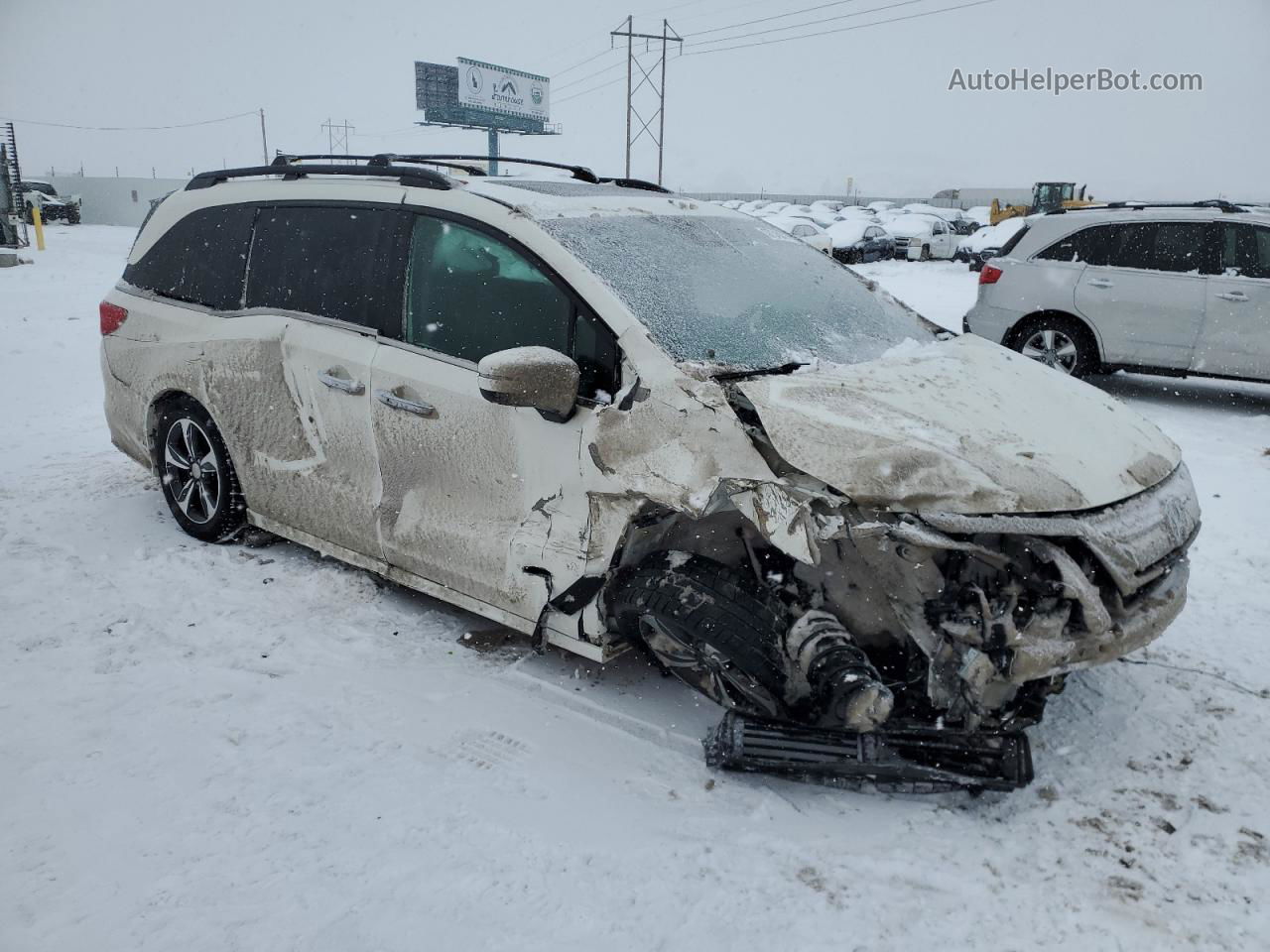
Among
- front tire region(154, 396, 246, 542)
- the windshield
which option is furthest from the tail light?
the windshield

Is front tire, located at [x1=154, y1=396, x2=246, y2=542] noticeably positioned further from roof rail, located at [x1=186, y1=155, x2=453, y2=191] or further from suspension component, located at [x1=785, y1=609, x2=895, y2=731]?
suspension component, located at [x1=785, y1=609, x2=895, y2=731]

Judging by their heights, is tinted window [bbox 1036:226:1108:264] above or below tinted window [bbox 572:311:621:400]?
above

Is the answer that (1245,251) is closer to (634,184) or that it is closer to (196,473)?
(634,184)

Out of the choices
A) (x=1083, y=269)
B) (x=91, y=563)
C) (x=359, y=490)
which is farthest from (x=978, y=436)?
(x=1083, y=269)

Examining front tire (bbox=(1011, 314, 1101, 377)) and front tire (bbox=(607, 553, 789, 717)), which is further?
front tire (bbox=(1011, 314, 1101, 377))

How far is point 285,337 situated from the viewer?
386cm

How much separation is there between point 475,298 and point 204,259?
190 cm

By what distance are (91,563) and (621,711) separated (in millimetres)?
2752

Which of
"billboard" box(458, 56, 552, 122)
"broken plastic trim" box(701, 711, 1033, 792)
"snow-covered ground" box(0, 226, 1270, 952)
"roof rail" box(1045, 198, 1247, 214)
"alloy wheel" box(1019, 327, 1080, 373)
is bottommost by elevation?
"snow-covered ground" box(0, 226, 1270, 952)

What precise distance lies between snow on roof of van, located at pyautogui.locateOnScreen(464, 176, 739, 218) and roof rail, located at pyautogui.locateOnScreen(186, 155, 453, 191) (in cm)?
16

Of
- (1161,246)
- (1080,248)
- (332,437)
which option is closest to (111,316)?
(332,437)

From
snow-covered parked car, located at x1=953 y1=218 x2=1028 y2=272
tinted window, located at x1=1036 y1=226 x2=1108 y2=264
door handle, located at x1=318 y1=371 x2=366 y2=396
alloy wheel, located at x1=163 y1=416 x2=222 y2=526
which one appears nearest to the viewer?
door handle, located at x1=318 y1=371 x2=366 y2=396

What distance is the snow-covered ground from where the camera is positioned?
225cm

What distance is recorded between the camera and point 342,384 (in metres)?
3.59
